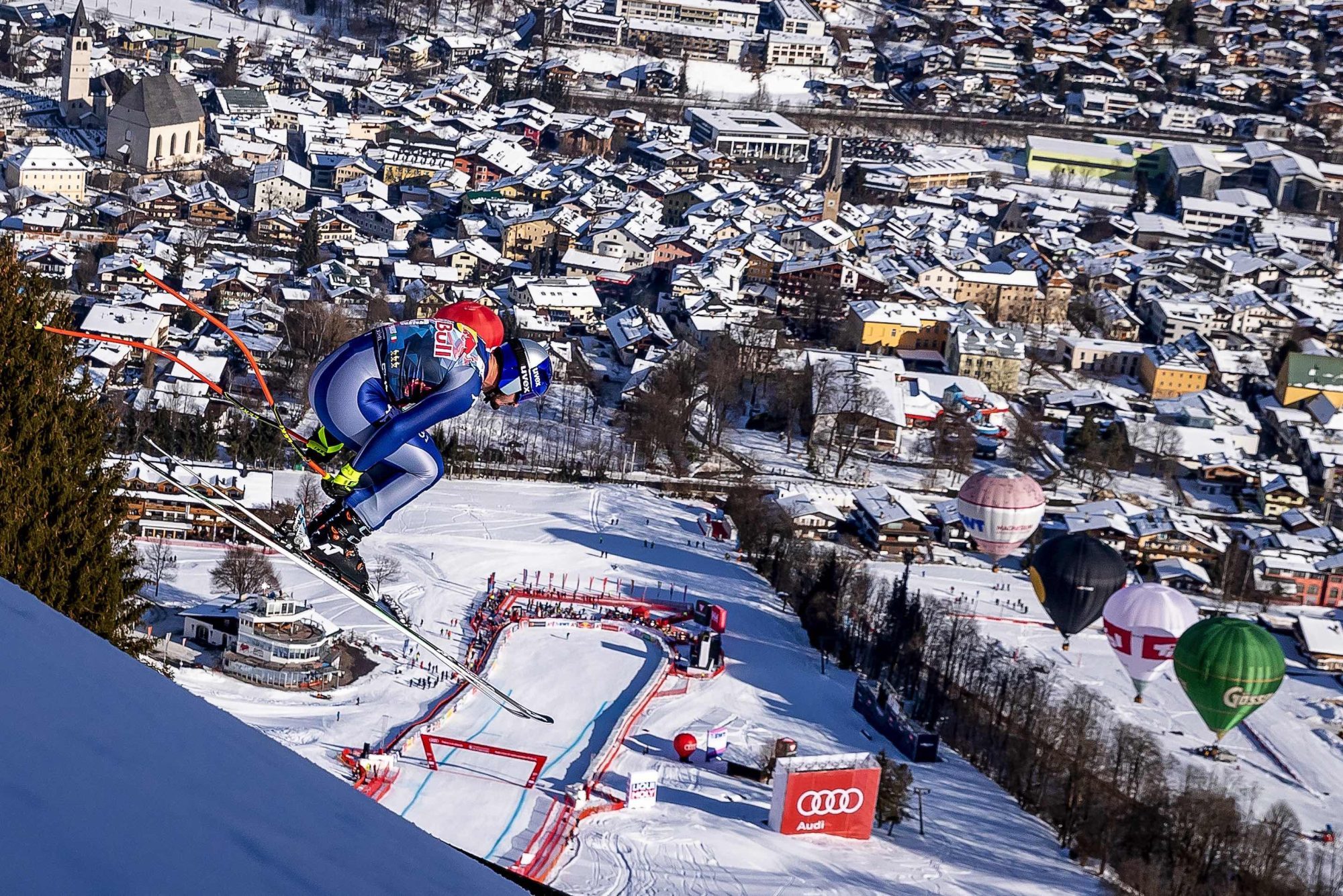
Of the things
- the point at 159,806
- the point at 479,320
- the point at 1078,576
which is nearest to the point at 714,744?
the point at 1078,576

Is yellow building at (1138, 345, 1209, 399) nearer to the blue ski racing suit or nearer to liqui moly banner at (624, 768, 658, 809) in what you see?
liqui moly banner at (624, 768, 658, 809)

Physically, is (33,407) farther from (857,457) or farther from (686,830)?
(857,457)

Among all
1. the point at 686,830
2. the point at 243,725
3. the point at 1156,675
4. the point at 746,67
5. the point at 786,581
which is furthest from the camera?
the point at 746,67

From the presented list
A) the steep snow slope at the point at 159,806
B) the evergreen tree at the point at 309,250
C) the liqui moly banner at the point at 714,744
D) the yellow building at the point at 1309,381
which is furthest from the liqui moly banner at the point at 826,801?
the evergreen tree at the point at 309,250

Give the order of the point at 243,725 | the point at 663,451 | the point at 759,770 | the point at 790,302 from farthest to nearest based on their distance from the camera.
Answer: the point at 790,302
the point at 663,451
the point at 759,770
the point at 243,725

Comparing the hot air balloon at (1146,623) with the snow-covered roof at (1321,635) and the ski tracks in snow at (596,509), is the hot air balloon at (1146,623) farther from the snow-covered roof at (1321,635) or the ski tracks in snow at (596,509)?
the ski tracks in snow at (596,509)

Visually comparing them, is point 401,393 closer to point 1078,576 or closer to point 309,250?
point 1078,576

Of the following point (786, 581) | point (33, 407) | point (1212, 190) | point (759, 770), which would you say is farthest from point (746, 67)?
point (33, 407)
